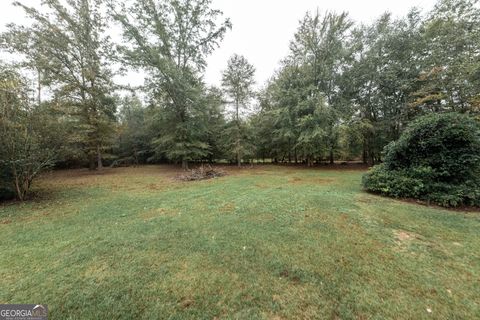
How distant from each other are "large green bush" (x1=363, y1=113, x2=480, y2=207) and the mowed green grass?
969mm

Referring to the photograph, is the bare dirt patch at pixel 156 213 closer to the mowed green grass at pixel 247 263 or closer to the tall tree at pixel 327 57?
the mowed green grass at pixel 247 263

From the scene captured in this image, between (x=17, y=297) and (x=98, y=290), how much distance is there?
90cm

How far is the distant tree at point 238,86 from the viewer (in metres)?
15.3

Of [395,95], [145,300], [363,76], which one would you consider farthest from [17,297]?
[395,95]

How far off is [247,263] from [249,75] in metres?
15.8

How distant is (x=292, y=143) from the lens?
697 inches

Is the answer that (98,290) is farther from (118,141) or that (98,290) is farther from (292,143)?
(118,141)

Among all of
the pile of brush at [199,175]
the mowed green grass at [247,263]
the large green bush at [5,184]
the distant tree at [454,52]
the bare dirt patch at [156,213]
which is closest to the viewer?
the mowed green grass at [247,263]

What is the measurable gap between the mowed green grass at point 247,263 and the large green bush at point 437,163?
38.2 inches

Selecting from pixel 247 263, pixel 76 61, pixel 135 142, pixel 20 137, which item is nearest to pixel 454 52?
pixel 247 263

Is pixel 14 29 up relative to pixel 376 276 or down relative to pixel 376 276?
up

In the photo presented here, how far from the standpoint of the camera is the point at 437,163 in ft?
18.7

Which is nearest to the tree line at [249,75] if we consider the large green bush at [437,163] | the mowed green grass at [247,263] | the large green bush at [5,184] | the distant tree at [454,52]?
the distant tree at [454,52]

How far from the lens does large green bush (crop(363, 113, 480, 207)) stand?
521 cm
